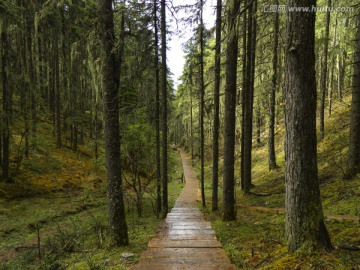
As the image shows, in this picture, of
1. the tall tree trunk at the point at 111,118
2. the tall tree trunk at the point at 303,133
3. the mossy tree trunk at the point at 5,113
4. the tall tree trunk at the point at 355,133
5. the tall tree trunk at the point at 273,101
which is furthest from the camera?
the mossy tree trunk at the point at 5,113

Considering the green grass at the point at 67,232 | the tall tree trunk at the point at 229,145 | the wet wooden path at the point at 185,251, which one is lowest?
the green grass at the point at 67,232

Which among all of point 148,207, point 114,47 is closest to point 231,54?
point 114,47

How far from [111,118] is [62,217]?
27.9 feet

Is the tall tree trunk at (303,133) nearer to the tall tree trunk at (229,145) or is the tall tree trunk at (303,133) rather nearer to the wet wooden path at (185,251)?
the wet wooden path at (185,251)

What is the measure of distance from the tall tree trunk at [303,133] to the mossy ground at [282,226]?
1.13 feet

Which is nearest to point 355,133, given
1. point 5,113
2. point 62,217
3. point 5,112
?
point 62,217

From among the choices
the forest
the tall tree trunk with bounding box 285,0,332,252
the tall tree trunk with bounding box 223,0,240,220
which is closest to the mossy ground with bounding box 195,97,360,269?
the forest

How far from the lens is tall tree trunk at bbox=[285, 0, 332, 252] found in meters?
3.75

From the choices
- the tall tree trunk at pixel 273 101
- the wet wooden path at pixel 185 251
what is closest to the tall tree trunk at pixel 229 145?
the wet wooden path at pixel 185 251

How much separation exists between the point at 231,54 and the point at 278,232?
5.21m

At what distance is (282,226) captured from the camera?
6.63 meters

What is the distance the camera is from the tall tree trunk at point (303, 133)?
12.3 ft

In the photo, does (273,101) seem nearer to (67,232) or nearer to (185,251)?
(185,251)

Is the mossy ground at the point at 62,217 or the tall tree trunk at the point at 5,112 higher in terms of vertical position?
the tall tree trunk at the point at 5,112
